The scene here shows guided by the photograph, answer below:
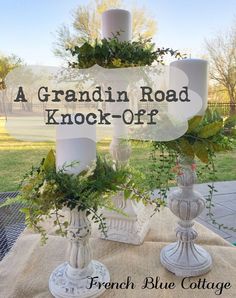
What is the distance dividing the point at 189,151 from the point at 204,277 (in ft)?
1.27

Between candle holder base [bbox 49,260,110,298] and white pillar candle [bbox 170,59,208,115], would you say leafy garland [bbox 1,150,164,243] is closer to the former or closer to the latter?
candle holder base [bbox 49,260,110,298]

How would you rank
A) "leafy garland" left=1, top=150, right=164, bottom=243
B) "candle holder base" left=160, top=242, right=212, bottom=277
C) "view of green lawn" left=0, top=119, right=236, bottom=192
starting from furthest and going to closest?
"view of green lawn" left=0, top=119, right=236, bottom=192, "candle holder base" left=160, top=242, right=212, bottom=277, "leafy garland" left=1, top=150, right=164, bottom=243

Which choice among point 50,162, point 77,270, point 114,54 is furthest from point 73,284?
point 114,54

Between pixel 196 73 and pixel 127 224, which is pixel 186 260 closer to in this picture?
pixel 127 224

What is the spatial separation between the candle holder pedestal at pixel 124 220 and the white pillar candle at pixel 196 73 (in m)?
0.34

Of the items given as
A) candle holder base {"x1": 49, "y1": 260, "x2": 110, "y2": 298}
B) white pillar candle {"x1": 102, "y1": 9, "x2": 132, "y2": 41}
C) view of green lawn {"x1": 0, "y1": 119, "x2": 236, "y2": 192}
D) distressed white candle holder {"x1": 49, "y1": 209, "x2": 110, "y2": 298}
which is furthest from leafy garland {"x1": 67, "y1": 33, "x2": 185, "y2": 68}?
view of green lawn {"x1": 0, "y1": 119, "x2": 236, "y2": 192}

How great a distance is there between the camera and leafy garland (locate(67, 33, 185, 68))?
0.82 m

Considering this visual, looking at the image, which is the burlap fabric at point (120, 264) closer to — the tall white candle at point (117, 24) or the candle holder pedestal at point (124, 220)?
the candle holder pedestal at point (124, 220)

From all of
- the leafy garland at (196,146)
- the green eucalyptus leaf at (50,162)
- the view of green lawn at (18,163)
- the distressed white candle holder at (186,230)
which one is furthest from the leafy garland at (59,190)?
the view of green lawn at (18,163)

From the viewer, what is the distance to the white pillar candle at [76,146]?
672mm

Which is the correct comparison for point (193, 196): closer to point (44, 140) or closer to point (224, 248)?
point (224, 248)

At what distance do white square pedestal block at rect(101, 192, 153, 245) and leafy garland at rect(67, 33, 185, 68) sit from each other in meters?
0.49

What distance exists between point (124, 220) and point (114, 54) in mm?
600

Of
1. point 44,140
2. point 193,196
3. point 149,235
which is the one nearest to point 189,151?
point 193,196
